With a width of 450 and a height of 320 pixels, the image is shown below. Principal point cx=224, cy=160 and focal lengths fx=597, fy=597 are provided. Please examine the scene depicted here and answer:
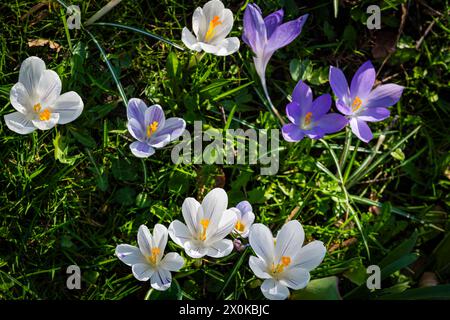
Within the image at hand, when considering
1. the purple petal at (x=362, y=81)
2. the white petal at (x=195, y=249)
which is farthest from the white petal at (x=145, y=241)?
the purple petal at (x=362, y=81)

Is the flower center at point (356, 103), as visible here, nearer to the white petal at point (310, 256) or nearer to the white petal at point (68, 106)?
the white petal at point (310, 256)

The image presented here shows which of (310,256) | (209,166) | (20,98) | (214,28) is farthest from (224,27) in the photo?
(310,256)

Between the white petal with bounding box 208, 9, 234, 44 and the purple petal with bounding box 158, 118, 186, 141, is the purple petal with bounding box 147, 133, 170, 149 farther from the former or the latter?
the white petal with bounding box 208, 9, 234, 44

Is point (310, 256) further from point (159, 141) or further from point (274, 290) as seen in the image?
point (159, 141)

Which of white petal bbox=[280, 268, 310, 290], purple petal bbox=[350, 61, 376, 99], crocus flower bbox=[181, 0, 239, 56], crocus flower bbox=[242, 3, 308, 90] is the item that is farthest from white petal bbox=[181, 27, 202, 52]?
white petal bbox=[280, 268, 310, 290]

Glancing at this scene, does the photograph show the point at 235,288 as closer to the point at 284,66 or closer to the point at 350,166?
the point at 350,166

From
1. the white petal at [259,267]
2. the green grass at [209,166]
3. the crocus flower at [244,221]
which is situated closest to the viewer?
the white petal at [259,267]
